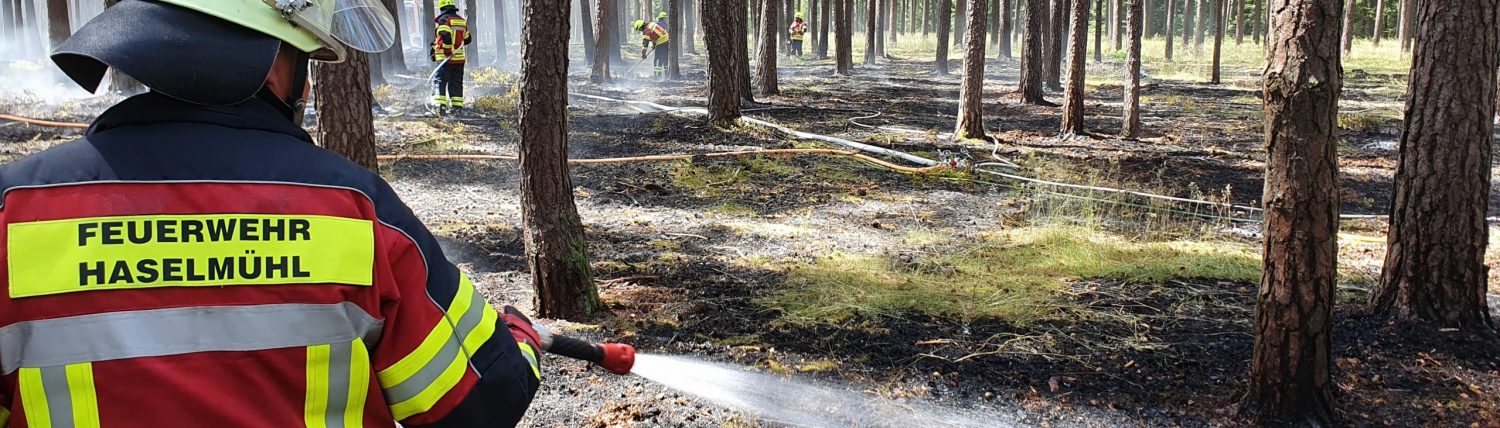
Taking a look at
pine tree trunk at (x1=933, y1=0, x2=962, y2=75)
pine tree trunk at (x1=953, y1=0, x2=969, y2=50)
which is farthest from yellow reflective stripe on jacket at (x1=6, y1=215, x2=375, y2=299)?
pine tree trunk at (x1=953, y1=0, x2=969, y2=50)

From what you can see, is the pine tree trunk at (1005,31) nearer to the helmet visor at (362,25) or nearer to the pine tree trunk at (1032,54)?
the pine tree trunk at (1032,54)

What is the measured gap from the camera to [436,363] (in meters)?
1.54

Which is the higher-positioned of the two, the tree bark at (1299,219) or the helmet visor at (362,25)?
the helmet visor at (362,25)

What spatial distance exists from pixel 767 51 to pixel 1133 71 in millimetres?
6744

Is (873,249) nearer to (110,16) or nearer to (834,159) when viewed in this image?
(834,159)

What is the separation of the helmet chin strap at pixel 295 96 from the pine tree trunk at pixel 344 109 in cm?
351

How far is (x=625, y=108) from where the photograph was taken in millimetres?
15328

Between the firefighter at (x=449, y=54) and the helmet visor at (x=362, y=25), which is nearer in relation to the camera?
the helmet visor at (x=362, y=25)

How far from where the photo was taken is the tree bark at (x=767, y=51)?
641 inches

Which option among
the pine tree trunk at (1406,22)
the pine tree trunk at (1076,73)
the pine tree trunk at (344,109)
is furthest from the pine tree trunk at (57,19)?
the pine tree trunk at (1406,22)

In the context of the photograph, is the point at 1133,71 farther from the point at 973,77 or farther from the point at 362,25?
the point at 362,25

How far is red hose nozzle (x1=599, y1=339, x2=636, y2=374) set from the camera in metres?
1.96

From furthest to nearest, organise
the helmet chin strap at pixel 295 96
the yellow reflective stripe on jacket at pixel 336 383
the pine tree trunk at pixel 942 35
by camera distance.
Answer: the pine tree trunk at pixel 942 35
the helmet chin strap at pixel 295 96
the yellow reflective stripe on jacket at pixel 336 383

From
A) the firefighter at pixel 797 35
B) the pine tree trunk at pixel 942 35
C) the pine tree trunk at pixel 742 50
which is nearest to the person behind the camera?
the pine tree trunk at pixel 742 50
